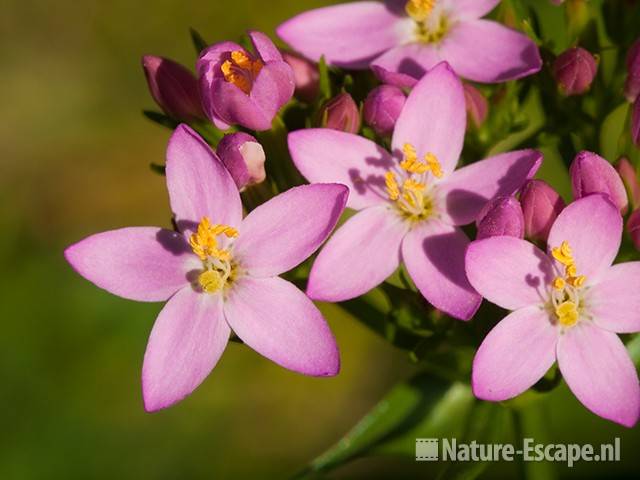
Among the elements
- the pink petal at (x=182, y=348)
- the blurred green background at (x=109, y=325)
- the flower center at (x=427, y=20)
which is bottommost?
the blurred green background at (x=109, y=325)

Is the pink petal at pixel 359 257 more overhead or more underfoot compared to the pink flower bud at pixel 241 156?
more underfoot

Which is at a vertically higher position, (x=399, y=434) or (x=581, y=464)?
(x=399, y=434)

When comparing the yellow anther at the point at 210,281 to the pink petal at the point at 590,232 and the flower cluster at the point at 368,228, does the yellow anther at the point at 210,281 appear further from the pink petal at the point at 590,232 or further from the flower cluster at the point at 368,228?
the pink petal at the point at 590,232

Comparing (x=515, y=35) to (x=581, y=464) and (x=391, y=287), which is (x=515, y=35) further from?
(x=581, y=464)

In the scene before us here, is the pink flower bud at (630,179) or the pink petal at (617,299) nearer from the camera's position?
the pink petal at (617,299)

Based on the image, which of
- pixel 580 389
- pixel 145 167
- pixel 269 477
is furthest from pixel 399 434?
pixel 145 167

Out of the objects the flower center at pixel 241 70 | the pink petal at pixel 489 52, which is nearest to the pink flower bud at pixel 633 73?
the pink petal at pixel 489 52

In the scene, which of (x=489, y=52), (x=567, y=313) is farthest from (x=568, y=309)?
(x=489, y=52)
